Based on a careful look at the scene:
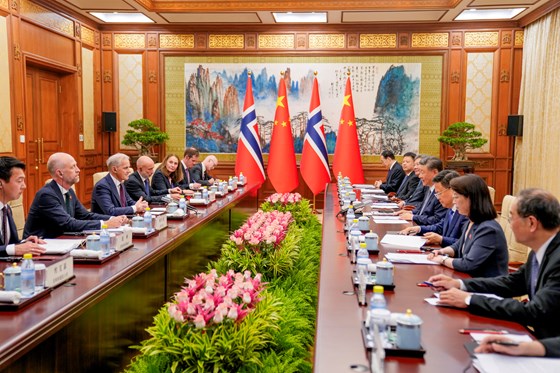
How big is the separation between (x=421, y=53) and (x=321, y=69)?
1.75 metres

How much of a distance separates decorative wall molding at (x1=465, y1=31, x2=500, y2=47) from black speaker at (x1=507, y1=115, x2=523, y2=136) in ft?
4.33

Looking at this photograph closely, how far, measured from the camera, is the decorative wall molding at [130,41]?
9.61 m

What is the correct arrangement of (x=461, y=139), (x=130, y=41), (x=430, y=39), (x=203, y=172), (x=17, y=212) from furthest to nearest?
(x=130, y=41)
(x=430, y=39)
(x=461, y=139)
(x=203, y=172)
(x=17, y=212)

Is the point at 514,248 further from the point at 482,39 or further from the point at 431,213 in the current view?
the point at 482,39

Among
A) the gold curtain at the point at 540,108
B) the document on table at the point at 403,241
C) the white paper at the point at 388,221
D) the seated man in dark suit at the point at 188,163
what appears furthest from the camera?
the gold curtain at the point at 540,108

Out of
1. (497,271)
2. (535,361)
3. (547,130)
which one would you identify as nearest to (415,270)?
(497,271)

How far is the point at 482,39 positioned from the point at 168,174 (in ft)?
19.9

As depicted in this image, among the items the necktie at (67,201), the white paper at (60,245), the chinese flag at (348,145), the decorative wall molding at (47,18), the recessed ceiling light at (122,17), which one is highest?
the recessed ceiling light at (122,17)

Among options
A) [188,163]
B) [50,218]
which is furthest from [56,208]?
[188,163]

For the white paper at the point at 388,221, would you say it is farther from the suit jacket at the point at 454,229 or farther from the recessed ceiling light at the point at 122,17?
the recessed ceiling light at the point at 122,17

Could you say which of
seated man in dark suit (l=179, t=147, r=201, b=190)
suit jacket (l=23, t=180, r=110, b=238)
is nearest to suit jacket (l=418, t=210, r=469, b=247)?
suit jacket (l=23, t=180, r=110, b=238)

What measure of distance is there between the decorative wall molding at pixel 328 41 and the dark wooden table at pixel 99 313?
6010 millimetres

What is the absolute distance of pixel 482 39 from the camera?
9.24 meters

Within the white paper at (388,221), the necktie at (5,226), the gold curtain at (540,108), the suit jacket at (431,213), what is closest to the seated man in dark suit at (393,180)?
the gold curtain at (540,108)
